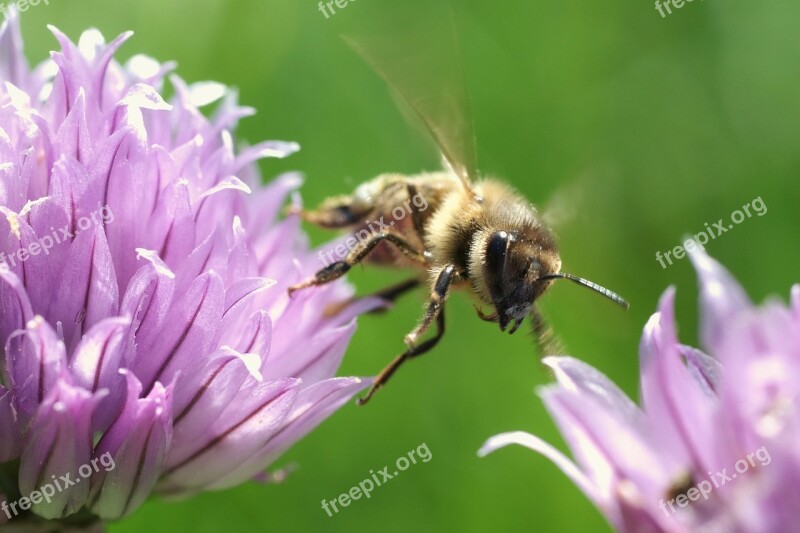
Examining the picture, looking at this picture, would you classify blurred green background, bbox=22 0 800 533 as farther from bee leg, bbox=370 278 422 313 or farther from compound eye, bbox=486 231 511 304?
compound eye, bbox=486 231 511 304

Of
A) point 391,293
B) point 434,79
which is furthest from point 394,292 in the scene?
point 434,79

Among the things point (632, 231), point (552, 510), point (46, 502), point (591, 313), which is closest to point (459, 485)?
A: point (552, 510)

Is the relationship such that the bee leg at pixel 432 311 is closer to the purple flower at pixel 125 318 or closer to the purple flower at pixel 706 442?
the purple flower at pixel 125 318

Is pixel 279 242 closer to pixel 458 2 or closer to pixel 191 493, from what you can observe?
pixel 191 493

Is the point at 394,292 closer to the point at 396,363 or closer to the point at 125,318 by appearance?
the point at 396,363

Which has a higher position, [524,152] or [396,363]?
[396,363]
